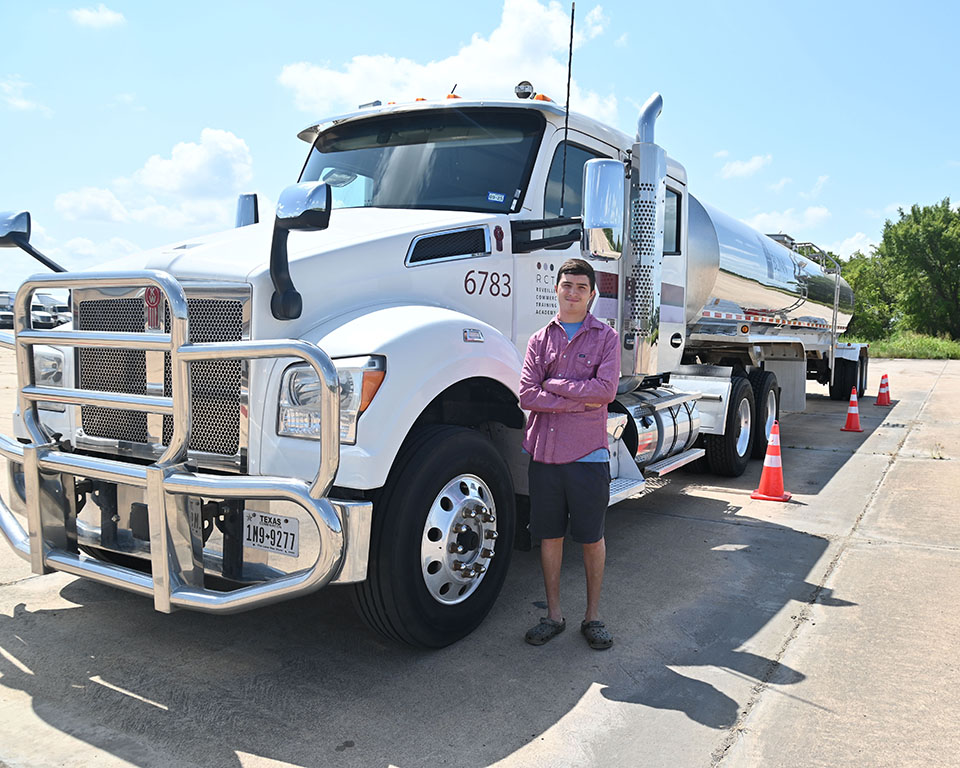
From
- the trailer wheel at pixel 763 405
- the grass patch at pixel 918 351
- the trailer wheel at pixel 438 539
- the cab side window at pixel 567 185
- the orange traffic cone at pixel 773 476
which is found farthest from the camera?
the grass patch at pixel 918 351

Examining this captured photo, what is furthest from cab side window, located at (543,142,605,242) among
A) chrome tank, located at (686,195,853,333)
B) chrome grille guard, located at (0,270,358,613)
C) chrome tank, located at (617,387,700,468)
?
chrome tank, located at (686,195,853,333)

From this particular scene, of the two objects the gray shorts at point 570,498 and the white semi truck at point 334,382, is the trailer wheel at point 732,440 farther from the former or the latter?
the gray shorts at point 570,498

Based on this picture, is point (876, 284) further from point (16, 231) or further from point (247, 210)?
point (16, 231)

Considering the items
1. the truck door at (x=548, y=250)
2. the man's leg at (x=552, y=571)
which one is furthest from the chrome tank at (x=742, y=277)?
the man's leg at (x=552, y=571)

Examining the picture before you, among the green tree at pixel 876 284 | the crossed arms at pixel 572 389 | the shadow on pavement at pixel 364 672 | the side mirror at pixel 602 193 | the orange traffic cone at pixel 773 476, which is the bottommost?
the shadow on pavement at pixel 364 672

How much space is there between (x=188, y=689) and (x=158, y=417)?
1144 millimetres

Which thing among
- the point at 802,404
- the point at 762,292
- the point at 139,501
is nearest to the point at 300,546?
the point at 139,501

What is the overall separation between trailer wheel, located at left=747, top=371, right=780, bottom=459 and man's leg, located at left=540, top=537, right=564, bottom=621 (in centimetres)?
520

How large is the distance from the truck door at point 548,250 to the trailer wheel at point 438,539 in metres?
1.11

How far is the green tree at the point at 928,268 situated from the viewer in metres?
60.5

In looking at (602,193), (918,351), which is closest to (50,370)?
(602,193)

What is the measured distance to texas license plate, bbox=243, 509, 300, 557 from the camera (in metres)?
3.03

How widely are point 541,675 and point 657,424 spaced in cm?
280

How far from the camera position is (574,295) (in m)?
3.74
